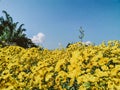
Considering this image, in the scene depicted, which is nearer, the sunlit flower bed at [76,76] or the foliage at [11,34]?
the sunlit flower bed at [76,76]

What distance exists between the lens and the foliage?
2886cm

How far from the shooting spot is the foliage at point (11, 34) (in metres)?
28.9

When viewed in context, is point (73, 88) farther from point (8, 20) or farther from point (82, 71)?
point (8, 20)

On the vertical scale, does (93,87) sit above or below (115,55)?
below

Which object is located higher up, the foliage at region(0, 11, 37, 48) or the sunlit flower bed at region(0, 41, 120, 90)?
the foliage at region(0, 11, 37, 48)

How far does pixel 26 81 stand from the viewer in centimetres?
708

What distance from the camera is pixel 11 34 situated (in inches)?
1159

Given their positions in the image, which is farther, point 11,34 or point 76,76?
point 11,34

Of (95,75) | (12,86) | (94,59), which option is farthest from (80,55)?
(12,86)

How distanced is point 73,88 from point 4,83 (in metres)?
1.05

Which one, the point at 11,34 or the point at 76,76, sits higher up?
the point at 11,34

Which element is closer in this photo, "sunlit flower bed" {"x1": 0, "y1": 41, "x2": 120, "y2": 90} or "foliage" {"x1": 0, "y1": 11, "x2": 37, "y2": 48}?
"sunlit flower bed" {"x1": 0, "y1": 41, "x2": 120, "y2": 90}

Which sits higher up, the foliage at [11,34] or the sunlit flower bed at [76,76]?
the foliage at [11,34]

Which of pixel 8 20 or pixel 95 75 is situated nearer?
pixel 95 75
